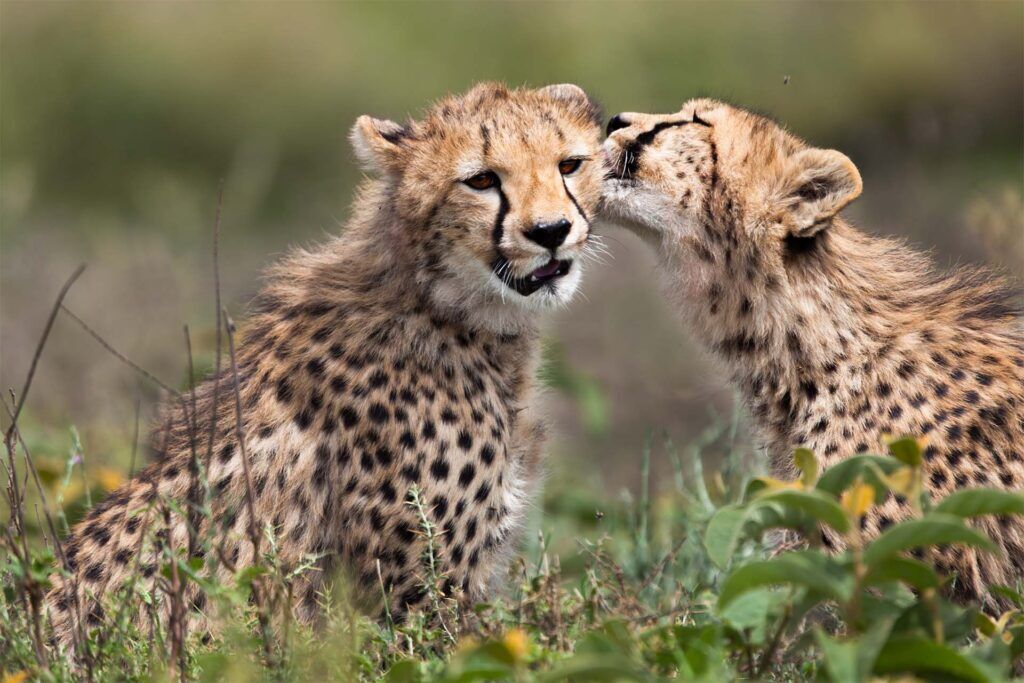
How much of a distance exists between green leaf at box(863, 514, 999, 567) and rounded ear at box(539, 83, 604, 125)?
5.80 feet

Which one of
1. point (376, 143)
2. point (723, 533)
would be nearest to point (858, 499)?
point (723, 533)

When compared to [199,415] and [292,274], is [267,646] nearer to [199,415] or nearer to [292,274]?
[199,415]

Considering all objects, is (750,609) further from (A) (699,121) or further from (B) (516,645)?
(A) (699,121)

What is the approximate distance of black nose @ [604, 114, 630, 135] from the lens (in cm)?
333

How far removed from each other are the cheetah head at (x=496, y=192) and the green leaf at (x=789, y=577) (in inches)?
49.1

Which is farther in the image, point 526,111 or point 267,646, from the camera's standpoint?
point 526,111

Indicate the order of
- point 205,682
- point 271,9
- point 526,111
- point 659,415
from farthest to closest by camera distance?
point 271,9
point 659,415
point 526,111
point 205,682

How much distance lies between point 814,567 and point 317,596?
144cm

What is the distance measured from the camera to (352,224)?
3.67 meters

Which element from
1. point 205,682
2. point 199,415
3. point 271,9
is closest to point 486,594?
point 199,415

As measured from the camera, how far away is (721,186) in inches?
126

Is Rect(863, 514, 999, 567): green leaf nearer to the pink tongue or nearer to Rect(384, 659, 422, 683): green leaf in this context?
Rect(384, 659, 422, 683): green leaf

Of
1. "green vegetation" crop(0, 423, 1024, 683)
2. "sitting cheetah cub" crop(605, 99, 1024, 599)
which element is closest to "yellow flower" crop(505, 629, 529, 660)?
"green vegetation" crop(0, 423, 1024, 683)

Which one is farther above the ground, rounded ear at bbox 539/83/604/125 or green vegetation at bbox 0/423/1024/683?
rounded ear at bbox 539/83/604/125
